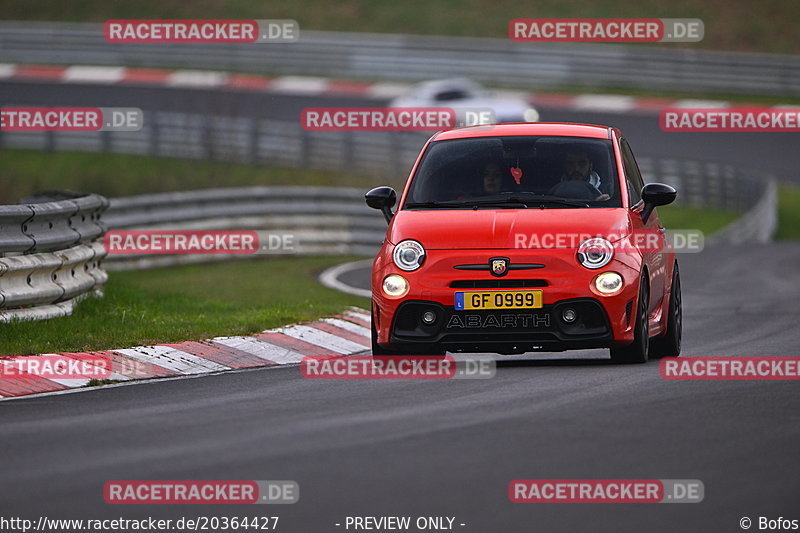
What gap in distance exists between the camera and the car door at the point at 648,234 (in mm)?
11102

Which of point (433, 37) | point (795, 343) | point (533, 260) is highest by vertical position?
point (433, 37)

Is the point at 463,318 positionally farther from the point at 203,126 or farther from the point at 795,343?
the point at 203,126

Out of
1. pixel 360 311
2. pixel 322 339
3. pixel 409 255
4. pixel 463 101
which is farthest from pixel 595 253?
pixel 463 101

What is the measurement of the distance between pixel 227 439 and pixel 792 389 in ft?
11.4

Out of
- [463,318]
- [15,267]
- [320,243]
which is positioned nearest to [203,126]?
[320,243]

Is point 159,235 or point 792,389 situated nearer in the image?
point 792,389

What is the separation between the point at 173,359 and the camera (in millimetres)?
11273

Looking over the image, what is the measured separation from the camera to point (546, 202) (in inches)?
435

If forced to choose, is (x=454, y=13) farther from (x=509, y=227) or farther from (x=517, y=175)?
(x=509, y=227)

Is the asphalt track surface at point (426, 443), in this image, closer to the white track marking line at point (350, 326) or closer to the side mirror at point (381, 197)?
the side mirror at point (381, 197)

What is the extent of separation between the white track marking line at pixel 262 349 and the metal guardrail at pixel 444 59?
102 feet

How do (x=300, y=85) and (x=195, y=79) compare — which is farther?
(x=300, y=85)

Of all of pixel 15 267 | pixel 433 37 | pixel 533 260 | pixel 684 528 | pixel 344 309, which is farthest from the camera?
pixel 433 37

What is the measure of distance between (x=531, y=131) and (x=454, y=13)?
136 ft
